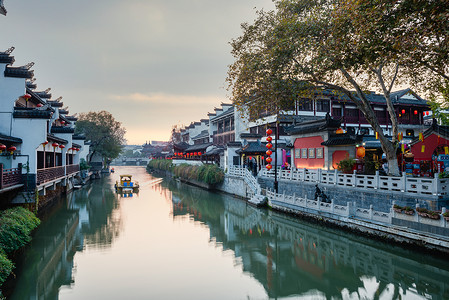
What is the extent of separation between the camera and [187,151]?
46844 millimetres

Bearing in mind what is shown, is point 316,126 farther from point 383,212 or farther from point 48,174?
point 48,174

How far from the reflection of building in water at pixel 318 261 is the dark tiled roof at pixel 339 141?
223 inches

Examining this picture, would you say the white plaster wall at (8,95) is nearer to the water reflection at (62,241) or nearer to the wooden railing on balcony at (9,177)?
the wooden railing on balcony at (9,177)

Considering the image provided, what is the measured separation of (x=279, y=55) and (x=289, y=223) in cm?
867

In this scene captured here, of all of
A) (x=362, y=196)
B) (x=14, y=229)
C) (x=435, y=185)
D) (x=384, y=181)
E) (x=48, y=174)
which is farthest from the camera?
(x=48, y=174)

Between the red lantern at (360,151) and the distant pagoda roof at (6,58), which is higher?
the distant pagoda roof at (6,58)

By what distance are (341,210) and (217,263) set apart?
21.9 ft

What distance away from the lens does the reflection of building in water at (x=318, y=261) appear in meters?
8.70

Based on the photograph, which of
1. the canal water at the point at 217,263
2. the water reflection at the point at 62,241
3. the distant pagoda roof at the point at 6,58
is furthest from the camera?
the distant pagoda roof at the point at 6,58

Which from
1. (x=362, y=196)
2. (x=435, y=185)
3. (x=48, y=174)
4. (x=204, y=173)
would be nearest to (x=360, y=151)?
(x=362, y=196)

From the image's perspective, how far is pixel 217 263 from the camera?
425 inches

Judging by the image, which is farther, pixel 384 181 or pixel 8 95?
pixel 8 95

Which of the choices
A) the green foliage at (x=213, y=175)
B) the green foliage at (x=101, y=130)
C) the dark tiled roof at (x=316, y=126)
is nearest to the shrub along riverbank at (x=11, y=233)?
the dark tiled roof at (x=316, y=126)

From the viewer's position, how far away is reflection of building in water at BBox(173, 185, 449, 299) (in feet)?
28.6
